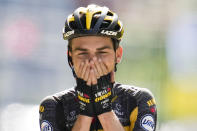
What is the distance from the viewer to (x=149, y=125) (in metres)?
4.27

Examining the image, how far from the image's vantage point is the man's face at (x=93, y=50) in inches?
166

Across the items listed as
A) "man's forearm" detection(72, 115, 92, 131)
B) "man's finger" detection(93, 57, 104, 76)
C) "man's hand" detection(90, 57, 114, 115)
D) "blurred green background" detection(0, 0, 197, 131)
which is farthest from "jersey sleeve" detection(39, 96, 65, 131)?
"blurred green background" detection(0, 0, 197, 131)

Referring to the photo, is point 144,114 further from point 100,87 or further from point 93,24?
point 93,24

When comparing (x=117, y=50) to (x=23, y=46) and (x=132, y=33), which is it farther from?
(x=132, y=33)

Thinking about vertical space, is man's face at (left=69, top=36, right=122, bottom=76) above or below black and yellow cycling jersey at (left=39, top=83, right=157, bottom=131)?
Result: above

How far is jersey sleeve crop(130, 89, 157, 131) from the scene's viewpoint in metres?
4.24

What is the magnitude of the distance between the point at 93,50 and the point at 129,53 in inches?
319

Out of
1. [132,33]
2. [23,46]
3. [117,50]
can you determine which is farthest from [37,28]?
[117,50]

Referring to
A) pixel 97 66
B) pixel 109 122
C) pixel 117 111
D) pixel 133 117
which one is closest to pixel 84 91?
pixel 97 66

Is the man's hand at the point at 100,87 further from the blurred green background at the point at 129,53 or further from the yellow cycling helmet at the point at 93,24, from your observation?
the blurred green background at the point at 129,53

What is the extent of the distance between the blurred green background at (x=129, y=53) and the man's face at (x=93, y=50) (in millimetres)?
5981

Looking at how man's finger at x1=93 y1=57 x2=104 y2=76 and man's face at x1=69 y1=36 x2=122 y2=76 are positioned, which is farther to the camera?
man's face at x1=69 y1=36 x2=122 y2=76

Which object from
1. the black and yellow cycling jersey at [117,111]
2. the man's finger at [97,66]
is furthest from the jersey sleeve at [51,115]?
the man's finger at [97,66]

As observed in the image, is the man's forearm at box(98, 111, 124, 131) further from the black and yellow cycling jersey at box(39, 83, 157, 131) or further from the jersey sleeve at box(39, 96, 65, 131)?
the jersey sleeve at box(39, 96, 65, 131)
